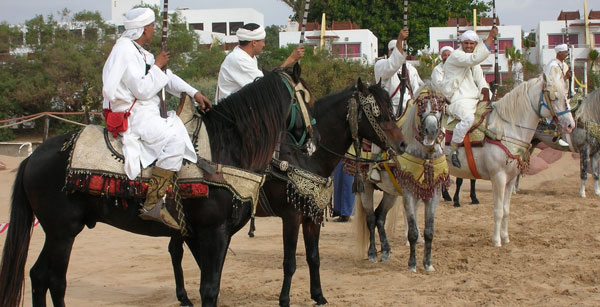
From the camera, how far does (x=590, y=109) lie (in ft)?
48.4

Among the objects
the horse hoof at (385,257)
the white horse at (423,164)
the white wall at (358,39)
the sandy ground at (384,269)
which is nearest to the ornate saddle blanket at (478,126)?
the sandy ground at (384,269)

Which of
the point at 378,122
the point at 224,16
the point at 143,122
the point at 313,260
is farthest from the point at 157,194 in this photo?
the point at 224,16

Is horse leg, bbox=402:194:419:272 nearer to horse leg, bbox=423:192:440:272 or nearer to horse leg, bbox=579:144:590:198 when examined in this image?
horse leg, bbox=423:192:440:272

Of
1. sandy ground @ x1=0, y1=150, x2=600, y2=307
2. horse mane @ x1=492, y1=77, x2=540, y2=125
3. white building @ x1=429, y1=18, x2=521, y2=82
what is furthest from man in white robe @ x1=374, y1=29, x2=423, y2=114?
white building @ x1=429, y1=18, x2=521, y2=82

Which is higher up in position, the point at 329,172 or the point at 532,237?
the point at 329,172

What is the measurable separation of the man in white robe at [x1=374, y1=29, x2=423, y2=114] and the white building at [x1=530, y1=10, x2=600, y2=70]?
4417cm

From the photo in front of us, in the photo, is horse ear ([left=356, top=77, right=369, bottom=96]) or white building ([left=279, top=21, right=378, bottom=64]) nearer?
horse ear ([left=356, top=77, right=369, bottom=96])

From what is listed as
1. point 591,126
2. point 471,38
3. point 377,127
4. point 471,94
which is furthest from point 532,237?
point 591,126

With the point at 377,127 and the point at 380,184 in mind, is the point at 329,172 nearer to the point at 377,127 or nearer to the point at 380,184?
the point at 377,127

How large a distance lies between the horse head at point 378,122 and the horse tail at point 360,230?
2279 millimetres

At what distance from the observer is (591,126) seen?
1495 centimetres

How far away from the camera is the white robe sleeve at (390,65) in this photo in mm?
7734

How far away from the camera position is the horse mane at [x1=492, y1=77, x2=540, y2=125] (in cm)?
955

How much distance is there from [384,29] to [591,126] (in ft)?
122
